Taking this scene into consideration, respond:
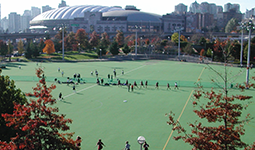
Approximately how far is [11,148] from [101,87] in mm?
26501

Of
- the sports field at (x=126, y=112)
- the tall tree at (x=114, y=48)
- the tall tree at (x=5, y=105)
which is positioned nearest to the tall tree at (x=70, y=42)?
the tall tree at (x=114, y=48)

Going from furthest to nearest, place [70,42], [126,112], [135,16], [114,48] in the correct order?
1. [135,16]
2. [70,42]
3. [114,48]
4. [126,112]

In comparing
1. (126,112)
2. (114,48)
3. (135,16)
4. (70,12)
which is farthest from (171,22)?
(126,112)

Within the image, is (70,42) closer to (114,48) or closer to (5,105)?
(114,48)

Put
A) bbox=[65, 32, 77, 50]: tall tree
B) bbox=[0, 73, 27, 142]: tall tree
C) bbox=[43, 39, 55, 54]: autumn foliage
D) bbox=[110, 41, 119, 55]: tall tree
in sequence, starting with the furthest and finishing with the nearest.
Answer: bbox=[65, 32, 77, 50]: tall tree → bbox=[43, 39, 55, 54]: autumn foliage → bbox=[110, 41, 119, 55]: tall tree → bbox=[0, 73, 27, 142]: tall tree

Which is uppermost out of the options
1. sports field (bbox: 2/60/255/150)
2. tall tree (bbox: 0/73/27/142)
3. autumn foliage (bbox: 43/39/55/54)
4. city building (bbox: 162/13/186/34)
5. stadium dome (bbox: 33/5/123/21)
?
stadium dome (bbox: 33/5/123/21)

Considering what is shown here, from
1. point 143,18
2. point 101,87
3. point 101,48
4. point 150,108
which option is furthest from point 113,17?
point 150,108

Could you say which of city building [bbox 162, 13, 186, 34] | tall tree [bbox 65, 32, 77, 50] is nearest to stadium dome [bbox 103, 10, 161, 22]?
city building [bbox 162, 13, 186, 34]

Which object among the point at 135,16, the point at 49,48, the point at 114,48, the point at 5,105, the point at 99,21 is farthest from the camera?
the point at 135,16

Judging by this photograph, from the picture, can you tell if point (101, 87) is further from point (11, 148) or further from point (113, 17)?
point (113, 17)

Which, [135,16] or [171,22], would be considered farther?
[171,22]

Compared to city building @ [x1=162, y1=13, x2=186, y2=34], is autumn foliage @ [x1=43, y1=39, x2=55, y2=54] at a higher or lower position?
lower

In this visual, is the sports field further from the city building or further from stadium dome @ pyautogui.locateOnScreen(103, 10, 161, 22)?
the city building

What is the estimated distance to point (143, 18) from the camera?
145 m
